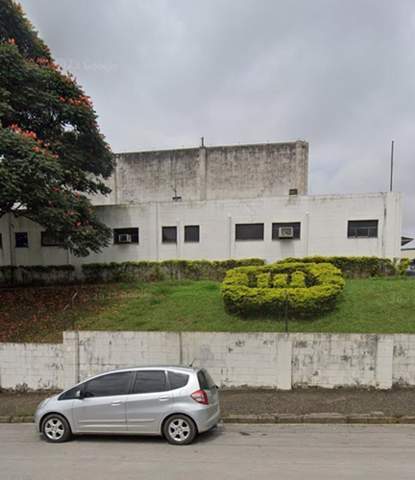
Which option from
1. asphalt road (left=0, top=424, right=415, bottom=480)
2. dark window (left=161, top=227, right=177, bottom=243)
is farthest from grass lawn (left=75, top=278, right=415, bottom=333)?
dark window (left=161, top=227, right=177, bottom=243)

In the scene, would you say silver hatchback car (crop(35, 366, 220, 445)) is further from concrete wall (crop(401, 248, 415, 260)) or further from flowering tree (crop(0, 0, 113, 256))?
concrete wall (crop(401, 248, 415, 260))

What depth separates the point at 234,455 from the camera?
461 cm

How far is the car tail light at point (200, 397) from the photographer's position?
5.02m

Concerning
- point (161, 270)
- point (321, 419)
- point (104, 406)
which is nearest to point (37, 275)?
point (161, 270)

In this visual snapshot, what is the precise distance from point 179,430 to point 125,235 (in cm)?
1369

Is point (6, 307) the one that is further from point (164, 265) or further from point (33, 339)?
point (164, 265)

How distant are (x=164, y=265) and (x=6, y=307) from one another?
7.46 metres

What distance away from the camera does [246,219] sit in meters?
16.4

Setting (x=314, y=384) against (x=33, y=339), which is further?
(x=33, y=339)

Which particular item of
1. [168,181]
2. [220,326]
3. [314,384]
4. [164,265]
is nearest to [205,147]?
[168,181]

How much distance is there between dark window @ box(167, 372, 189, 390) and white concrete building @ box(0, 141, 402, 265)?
37.7 feet

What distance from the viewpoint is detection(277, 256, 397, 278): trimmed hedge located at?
14.7 metres

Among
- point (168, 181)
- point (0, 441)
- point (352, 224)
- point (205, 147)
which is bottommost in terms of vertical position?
point (0, 441)

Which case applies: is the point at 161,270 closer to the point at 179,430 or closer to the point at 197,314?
the point at 197,314
